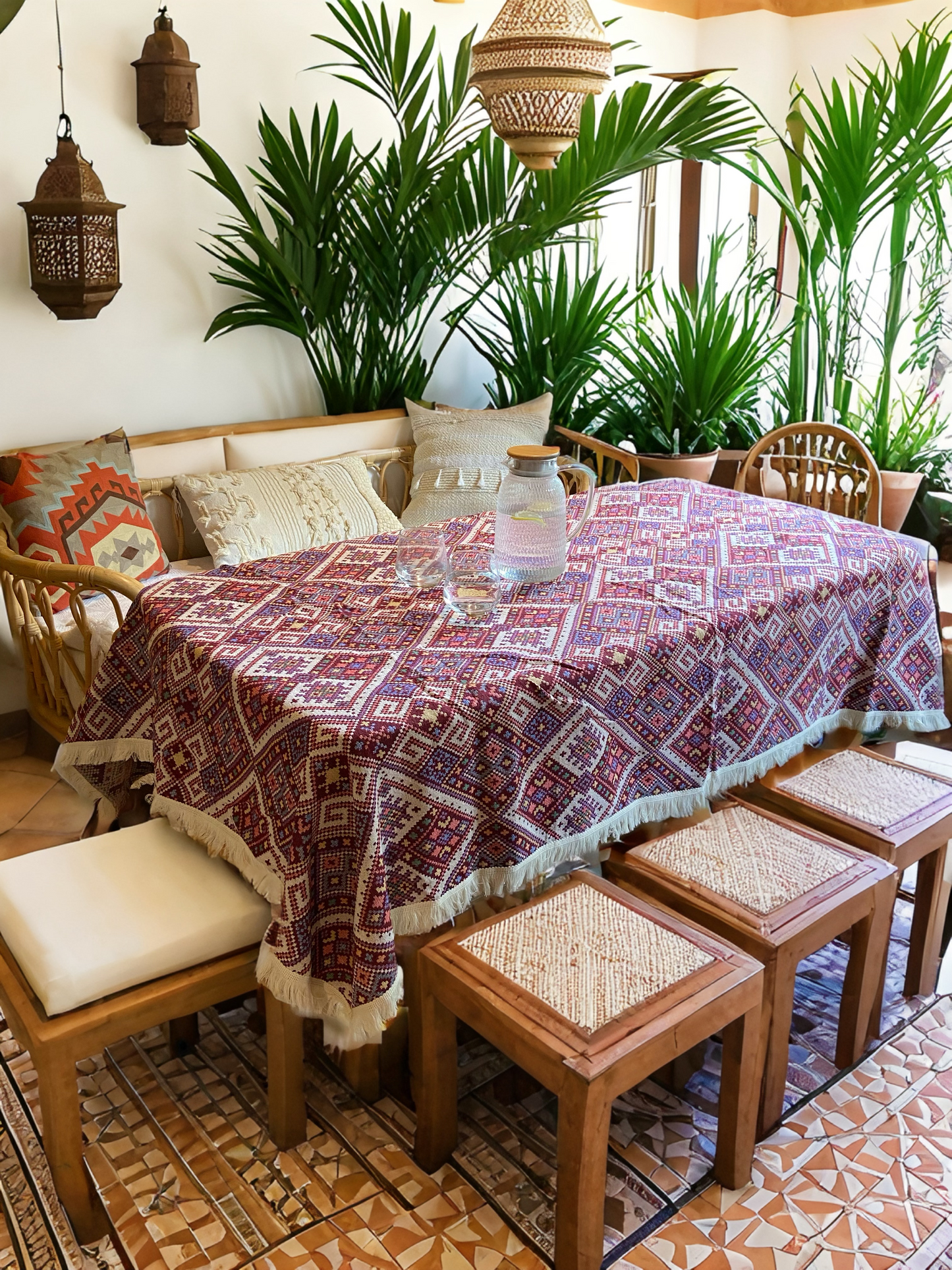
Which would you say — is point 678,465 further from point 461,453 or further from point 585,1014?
point 585,1014

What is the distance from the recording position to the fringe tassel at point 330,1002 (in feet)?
5.53

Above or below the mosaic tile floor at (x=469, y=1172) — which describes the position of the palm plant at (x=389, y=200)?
above

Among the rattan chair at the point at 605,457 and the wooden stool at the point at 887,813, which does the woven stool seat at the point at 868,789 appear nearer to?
the wooden stool at the point at 887,813

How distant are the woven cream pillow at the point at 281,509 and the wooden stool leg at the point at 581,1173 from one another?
82.5 inches

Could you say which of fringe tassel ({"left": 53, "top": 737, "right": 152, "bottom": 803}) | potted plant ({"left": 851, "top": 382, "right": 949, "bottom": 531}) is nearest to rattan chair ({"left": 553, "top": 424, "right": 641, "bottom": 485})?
potted plant ({"left": 851, "top": 382, "right": 949, "bottom": 531})

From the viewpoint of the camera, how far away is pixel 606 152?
3926mm

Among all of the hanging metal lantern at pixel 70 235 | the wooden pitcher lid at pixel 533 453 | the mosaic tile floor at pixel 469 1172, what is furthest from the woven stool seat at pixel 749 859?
the hanging metal lantern at pixel 70 235

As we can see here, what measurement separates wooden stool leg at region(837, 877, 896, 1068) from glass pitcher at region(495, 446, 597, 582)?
890 millimetres

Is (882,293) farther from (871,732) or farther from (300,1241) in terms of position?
(300,1241)

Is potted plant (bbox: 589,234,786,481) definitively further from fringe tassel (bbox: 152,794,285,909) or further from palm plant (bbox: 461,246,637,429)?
fringe tassel (bbox: 152,794,285,909)

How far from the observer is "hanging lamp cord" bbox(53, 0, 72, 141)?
10.6ft

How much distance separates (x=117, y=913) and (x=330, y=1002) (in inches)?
14.6

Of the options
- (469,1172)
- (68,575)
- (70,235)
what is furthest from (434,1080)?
(70,235)

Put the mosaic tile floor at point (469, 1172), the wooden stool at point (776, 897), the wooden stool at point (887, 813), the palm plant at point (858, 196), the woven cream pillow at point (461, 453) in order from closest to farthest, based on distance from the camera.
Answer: the mosaic tile floor at point (469, 1172)
the wooden stool at point (776, 897)
the wooden stool at point (887, 813)
the woven cream pillow at point (461, 453)
the palm plant at point (858, 196)
